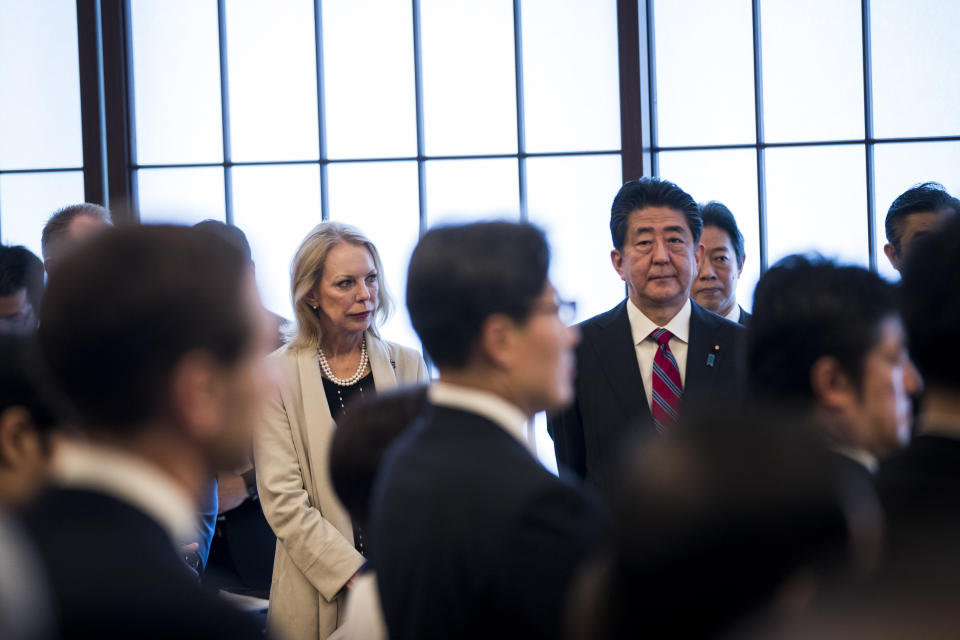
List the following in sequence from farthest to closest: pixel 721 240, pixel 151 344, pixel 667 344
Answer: pixel 721 240, pixel 667 344, pixel 151 344

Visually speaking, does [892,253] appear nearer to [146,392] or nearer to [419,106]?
[419,106]

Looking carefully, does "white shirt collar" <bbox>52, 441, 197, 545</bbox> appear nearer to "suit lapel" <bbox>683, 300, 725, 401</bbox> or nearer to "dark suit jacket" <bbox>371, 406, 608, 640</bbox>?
"dark suit jacket" <bbox>371, 406, 608, 640</bbox>

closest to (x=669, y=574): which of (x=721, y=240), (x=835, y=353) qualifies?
(x=835, y=353)

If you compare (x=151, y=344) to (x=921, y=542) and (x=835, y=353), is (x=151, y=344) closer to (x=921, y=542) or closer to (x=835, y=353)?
(x=921, y=542)

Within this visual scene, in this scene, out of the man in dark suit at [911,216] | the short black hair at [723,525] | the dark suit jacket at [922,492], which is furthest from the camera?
the man in dark suit at [911,216]

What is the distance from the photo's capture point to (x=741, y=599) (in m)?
0.75

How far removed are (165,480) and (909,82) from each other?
4.52 m

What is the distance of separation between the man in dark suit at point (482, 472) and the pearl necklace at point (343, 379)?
1.70 m

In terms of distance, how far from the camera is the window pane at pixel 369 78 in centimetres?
479

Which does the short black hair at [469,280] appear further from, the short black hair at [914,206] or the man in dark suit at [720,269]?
the man in dark suit at [720,269]

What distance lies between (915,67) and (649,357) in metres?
2.59

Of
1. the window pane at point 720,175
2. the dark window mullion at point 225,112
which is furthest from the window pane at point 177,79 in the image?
the window pane at point 720,175

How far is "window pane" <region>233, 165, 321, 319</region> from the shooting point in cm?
477

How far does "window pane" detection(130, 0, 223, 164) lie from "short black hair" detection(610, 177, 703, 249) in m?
2.39
